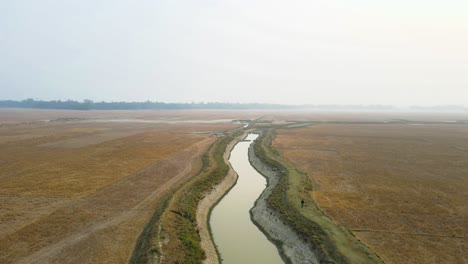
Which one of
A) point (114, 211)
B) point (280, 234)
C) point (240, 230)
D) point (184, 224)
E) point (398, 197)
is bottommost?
point (240, 230)

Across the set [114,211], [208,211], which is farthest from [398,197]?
[114,211]

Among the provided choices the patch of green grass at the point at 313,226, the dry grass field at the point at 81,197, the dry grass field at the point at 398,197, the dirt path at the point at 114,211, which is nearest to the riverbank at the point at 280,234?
the patch of green grass at the point at 313,226

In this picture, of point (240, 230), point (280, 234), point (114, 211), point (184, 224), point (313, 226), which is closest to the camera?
point (313, 226)

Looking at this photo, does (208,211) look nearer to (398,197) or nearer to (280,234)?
(280,234)

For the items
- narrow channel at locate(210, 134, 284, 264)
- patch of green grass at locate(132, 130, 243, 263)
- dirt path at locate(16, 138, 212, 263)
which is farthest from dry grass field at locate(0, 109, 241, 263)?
narrow channel at locate(210, 134, 284, 264)

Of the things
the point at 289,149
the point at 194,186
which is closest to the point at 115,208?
the point at 194,186

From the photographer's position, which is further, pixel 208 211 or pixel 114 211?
pixel 208 211

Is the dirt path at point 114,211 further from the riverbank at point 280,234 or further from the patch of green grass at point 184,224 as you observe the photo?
the riverbank at point 280,234
